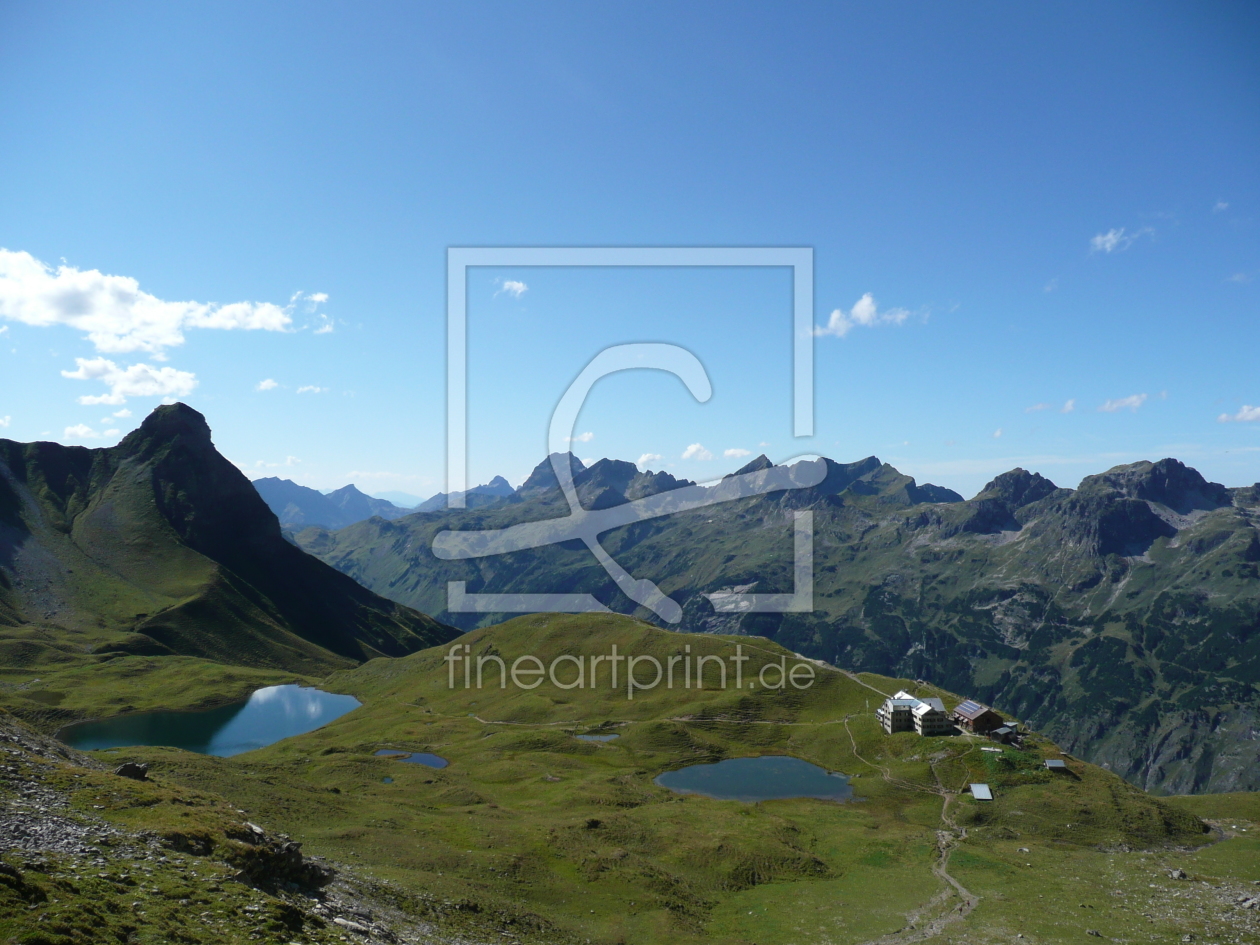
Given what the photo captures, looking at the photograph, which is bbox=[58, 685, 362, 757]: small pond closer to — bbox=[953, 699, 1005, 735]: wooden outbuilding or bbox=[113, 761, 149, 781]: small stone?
bbox=[113, 761, 149, 781]: small stone

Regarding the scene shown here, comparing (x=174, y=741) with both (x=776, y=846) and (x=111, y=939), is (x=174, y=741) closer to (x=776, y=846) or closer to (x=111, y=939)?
(x=776, y=846)

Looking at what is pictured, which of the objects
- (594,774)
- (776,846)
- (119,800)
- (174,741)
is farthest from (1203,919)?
(174,741)

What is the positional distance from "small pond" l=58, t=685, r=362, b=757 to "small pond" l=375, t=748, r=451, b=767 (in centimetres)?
4273

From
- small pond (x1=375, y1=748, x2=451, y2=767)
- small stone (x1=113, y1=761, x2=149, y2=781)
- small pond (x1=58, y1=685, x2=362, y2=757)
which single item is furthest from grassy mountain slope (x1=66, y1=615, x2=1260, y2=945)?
small pond (x1=58, y1=685, x2=362, y2=757)

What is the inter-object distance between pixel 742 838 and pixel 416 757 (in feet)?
239

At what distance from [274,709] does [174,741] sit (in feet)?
117

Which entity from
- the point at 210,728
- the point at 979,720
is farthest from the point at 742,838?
the point at 210,728

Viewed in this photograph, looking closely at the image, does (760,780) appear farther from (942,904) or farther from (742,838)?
(942,904)

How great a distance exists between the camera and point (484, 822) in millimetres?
85375

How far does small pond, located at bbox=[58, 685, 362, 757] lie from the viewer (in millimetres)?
156500

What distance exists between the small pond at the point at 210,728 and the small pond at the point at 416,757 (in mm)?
42726

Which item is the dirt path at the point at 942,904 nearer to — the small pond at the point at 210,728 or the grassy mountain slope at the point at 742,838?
the grassy mountain slope at the point at 742,838

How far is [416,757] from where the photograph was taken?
13312cm

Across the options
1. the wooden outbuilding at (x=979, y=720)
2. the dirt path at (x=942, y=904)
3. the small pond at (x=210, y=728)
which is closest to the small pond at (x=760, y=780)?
the dirt path at (x=942, y=904)
